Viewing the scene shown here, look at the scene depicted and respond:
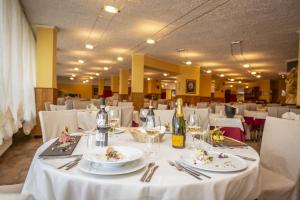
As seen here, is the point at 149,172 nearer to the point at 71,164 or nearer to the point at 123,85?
the point at 71,164

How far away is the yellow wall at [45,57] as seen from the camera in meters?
6.05

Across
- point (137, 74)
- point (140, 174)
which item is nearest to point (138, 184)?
point (140, 174)

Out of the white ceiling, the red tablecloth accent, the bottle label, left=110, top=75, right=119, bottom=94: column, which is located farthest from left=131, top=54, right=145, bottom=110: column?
left=110, top=75, right=119, bottom=94: column

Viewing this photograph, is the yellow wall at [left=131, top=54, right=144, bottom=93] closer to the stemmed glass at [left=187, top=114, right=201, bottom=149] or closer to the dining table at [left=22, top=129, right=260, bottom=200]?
the stemmed glass at [left=187, top=114, right=201, bottom=149]

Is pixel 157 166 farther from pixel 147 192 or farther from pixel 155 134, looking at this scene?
pixel 155 134

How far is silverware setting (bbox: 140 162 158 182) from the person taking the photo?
940mm

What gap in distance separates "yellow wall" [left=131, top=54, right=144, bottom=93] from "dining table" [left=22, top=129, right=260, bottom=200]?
27.2 ft

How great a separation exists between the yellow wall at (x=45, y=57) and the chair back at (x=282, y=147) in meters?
5.59

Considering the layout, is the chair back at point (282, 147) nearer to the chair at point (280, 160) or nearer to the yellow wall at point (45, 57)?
the chair at point (280, 160)

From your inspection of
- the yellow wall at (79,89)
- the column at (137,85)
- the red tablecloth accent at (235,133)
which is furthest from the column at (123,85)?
the yellow wall at (79,89)

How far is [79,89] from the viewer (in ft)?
88.7

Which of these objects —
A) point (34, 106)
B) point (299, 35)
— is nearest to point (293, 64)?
point (299, 35)

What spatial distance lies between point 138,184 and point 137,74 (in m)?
8.59

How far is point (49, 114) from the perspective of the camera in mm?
2172
